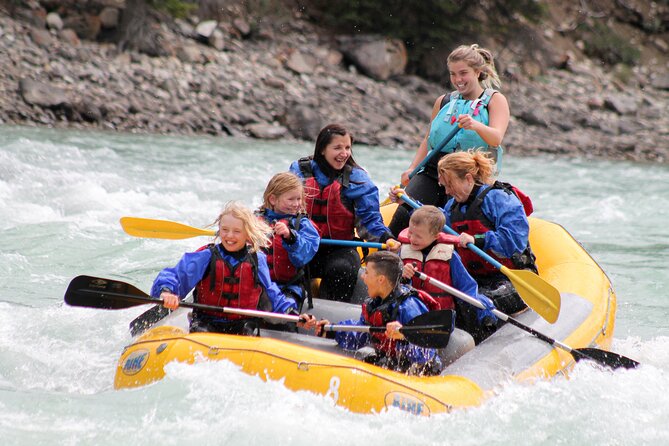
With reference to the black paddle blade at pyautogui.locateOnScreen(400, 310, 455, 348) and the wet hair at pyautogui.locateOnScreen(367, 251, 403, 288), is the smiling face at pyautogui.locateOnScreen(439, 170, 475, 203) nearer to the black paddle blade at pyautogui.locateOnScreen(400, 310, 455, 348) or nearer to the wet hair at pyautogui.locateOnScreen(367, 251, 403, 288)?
the wet hair at pyautogui.locateOnScreen(367, 251, 403, 288)

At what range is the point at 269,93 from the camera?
47.9 ft

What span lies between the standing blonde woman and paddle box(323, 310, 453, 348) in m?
1.19

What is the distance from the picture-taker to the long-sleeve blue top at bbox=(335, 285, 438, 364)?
3705 mm

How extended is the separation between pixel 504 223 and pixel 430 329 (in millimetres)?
947

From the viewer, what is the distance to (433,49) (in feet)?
57.3

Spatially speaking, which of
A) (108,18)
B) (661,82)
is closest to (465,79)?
Result: (108,18)

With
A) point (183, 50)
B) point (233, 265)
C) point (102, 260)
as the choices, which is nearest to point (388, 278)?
point (233, 265)

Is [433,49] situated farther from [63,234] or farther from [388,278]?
[388,278]

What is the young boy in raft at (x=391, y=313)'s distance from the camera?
12.0 feet

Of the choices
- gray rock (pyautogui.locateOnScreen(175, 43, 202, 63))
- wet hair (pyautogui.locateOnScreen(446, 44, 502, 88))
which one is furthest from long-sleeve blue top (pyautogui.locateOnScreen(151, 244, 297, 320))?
gray rock (pyautogui.locateOnScreen(175, 43, 202, 63))

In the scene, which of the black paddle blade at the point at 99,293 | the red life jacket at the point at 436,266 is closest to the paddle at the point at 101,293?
the black paddle blade at the point at 99,293

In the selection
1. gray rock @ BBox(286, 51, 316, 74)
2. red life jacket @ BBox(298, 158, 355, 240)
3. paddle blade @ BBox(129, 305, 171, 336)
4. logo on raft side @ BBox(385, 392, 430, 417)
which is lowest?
gray rock @ BBox(286, 51, 316, 74)

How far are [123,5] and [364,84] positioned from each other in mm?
4073

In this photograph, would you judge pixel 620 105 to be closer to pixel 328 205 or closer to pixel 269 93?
pixel 269 93
